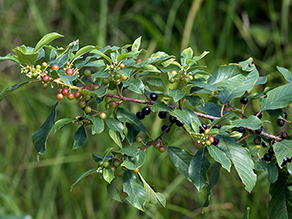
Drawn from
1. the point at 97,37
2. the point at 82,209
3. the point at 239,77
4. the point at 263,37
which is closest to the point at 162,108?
the point at 239,77

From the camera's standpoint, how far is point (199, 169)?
1.48ft

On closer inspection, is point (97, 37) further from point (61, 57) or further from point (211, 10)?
point (61, 57)

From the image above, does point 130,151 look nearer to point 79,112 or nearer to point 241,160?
point 241,160

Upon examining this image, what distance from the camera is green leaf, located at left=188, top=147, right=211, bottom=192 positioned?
44 centimetres

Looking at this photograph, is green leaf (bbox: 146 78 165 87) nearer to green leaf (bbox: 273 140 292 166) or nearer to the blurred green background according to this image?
→ green leaf (bbox: 273 140 292 166)

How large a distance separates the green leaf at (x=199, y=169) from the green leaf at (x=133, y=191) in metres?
0.09

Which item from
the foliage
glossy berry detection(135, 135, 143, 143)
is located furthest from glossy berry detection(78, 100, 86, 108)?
glossy berry detection(135, 135, 143, 143)

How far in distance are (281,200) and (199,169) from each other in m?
0.19

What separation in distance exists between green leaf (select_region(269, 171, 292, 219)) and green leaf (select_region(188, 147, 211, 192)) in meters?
0.17

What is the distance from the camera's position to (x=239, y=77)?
0.46m

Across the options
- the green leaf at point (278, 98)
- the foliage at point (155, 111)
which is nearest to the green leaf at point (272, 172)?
the foliage at point (155, 111)

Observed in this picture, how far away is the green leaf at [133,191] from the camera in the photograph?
443 mm

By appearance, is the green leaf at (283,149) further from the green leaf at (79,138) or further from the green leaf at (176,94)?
the green leaf at (79,138)

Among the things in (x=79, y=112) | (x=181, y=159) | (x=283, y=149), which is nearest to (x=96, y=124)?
(x=181, y=159)
